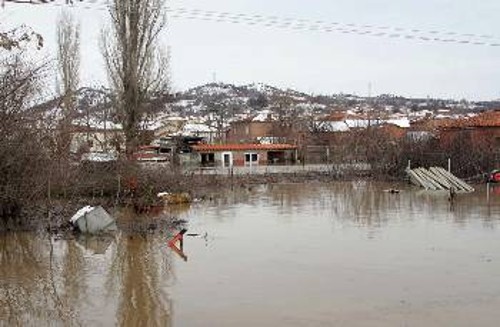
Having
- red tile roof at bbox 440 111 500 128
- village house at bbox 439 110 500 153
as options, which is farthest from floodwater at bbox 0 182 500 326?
red tile roof at bbox 440 111 500 128

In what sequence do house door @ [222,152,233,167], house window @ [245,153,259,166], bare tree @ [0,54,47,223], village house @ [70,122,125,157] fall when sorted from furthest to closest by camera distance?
house window @ [245,153,259,166] → house door @ [222,152,233,167] → village house @ [70,122,125,157] → bare tree @ [0,54,47,223]

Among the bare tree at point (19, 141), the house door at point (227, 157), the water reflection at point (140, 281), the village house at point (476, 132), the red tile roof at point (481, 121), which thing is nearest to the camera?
the water reflection at point (140, 281)

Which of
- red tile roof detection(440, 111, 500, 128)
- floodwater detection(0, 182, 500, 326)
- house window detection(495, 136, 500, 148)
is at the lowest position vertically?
floodwater detection(0, 182, 500, 326)

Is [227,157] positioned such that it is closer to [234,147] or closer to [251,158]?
[234,147]

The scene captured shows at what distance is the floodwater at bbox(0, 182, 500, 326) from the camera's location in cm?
859

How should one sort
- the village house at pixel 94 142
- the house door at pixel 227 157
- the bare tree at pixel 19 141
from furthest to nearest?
1. the house door at pixel 227 157
2. the village house at pixel 94 142
3. the bare tree at pixel 19 141

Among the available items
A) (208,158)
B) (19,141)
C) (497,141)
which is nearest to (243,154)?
(208,158)

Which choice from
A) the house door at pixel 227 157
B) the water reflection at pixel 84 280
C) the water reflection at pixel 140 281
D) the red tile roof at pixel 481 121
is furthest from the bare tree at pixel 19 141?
the house door at pixel 227 157

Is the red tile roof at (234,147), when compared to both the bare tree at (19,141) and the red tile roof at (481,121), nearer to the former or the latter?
the red tile roof at (481,121)

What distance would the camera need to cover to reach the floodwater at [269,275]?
859 cm

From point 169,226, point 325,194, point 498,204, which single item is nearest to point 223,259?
point 169,226

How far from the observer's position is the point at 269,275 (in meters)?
11.1

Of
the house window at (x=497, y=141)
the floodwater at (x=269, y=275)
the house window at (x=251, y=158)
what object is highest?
the house window at (x=497, y=141)

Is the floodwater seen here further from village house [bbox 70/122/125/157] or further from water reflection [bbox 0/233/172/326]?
village house [bbox 70/122/125/157]
